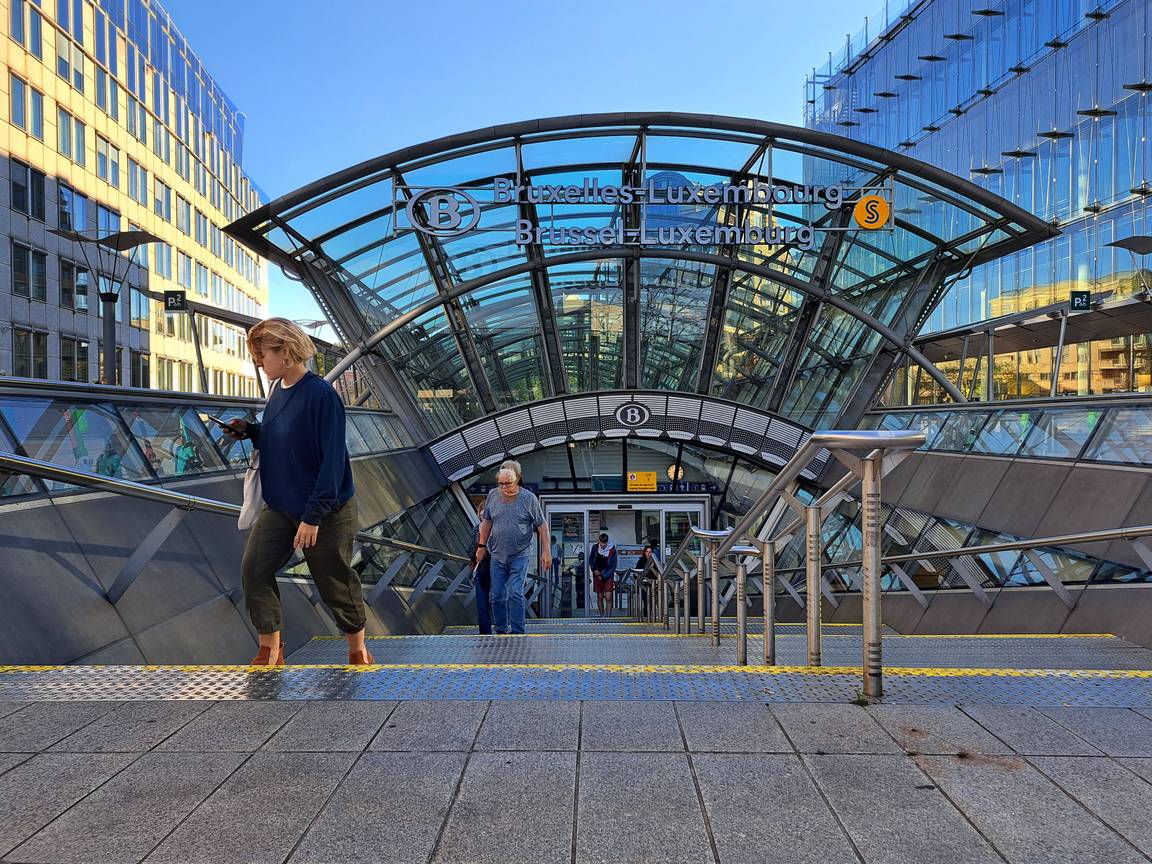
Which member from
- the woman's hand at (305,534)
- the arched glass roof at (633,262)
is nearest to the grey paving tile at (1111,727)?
the woman's hand at (305,534)

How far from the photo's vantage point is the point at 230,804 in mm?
2809

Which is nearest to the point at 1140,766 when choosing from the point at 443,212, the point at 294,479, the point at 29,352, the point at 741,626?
the point at 741,626

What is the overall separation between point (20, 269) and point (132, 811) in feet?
117

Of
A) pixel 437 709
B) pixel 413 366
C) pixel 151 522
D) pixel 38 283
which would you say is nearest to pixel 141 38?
pixel 38 283

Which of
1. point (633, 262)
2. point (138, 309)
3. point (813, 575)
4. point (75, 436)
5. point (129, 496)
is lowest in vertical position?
point (813, 575)

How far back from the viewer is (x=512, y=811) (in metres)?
2.75

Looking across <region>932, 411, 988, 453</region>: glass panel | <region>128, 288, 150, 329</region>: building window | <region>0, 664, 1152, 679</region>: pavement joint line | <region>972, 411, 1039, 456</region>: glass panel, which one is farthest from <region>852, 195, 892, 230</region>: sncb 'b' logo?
<region>128, 288, 150, 329</region>: building window

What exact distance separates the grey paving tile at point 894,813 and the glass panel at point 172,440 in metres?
5.98

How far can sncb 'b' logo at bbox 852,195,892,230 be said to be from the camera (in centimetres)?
1973

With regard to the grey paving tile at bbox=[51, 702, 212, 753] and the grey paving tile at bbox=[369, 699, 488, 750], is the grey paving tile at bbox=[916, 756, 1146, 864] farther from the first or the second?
the grey paving tile at bbox=[51, 702, 212, 753]

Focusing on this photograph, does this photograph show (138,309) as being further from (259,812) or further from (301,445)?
(259,812)

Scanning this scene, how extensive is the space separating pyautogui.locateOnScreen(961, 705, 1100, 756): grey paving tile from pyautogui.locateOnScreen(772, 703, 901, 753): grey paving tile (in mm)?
436

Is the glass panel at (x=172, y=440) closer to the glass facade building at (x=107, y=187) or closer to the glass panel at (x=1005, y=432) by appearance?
the glass facade building at (x=107, y=187)

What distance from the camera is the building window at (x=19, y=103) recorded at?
32469mm
